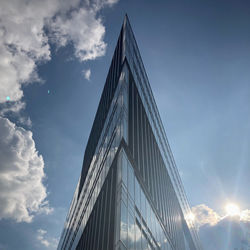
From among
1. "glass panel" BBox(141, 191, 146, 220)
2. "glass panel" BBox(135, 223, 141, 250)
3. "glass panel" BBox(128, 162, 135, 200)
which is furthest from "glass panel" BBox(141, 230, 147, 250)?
"glass panel" BBox(128, 162, 135, 200)

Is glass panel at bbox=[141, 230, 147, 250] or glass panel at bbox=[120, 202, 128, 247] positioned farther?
glass panel at bbox=[141, 230, 147, 250]

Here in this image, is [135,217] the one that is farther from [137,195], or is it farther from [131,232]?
[137,195]

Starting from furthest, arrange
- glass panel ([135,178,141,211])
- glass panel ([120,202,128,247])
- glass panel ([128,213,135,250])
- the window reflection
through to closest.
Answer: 1. glass panel ([135,178,141,211])
2. the window reflection
3. glass panel ([128,213,135,250])
4. glass panel ([120,202,128,247])

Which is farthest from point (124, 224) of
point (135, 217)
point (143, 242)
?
point (143, 242)

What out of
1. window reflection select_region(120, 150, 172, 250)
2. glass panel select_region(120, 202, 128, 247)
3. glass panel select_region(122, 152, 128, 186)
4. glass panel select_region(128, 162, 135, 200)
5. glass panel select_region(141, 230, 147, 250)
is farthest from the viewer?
glass panel select_region(128, 162, 135, 200)

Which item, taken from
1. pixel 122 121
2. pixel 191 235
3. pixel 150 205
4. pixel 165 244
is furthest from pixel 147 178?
pixel 191 235

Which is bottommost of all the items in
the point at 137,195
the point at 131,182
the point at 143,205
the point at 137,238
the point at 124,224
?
the point at 137,238

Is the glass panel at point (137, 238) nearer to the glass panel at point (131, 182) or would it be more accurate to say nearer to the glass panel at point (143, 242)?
the glass panel at point (143, 242)

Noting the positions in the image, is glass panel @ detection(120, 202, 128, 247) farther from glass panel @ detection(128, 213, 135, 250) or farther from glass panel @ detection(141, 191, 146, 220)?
glass panel @ detection(141, 191, 146, 220)

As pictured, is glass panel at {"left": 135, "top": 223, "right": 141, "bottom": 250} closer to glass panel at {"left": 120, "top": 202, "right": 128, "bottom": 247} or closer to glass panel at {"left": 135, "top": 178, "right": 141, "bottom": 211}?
glass panel at {"left": 120, "top": 202, "right": 128, "bottom": 247}

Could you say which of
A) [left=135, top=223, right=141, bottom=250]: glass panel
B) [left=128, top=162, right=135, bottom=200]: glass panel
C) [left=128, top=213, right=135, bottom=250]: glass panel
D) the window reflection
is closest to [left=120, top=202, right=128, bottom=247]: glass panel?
the window reflection

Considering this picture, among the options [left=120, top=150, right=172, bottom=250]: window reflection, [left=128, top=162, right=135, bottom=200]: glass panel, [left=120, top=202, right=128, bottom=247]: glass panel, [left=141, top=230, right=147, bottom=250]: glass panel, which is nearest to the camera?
[left=120, top=202, right=128, bottom=247]: glass panel

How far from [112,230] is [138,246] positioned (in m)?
2.89

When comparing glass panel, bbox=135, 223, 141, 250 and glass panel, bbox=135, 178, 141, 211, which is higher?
glass panel, bbox=135, 178, 141, 211
